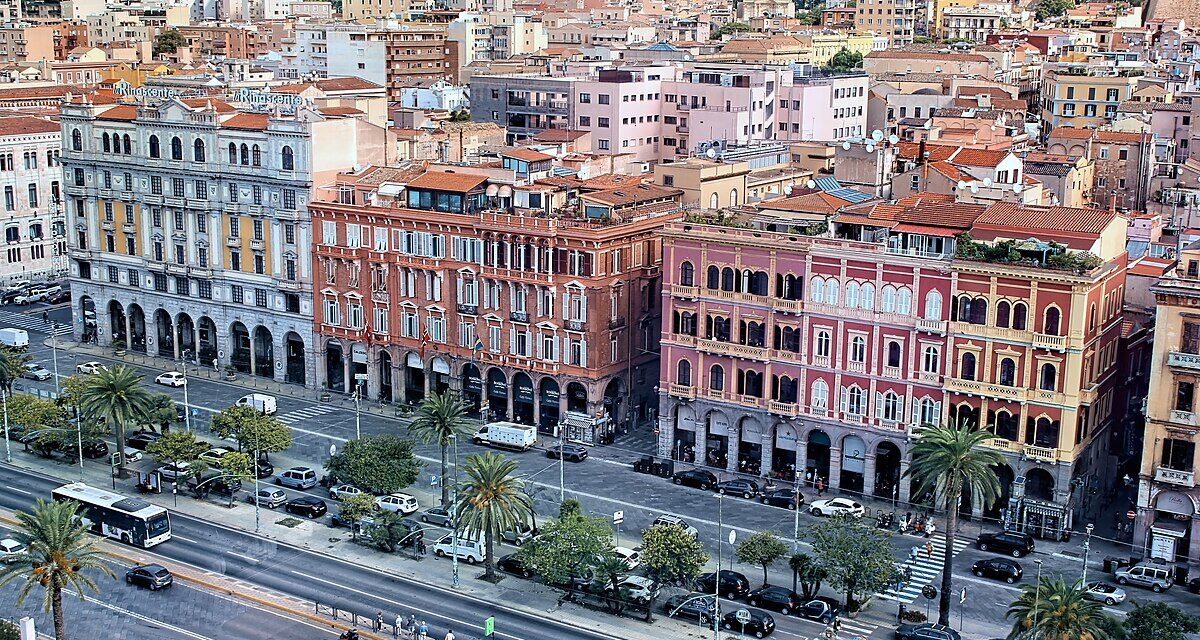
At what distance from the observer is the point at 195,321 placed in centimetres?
15312

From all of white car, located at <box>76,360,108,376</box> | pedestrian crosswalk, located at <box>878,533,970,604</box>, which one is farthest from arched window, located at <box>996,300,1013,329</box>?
white car, located at <box>76,360,108,376</box>

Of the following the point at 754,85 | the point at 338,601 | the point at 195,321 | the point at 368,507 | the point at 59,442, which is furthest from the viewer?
the point at 754,85

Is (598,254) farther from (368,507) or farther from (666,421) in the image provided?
(368,507)

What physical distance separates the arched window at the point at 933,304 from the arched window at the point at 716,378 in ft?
60.9

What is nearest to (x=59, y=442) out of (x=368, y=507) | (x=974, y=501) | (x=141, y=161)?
(x=368, y=507)

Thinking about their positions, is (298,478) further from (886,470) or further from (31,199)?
(31,199)

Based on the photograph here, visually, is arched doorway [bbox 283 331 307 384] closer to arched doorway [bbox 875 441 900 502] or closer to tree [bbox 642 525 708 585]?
arched doorway [bbox 875 441 900 502]

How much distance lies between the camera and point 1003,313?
105 metres

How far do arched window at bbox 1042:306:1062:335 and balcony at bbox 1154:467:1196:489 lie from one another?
12.1 metres

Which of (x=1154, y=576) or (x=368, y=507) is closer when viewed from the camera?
(x=1154, y=576)

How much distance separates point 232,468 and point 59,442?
2030 centimetres

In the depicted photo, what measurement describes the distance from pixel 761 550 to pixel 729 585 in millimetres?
3813

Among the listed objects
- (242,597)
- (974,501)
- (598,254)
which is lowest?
(242,597)

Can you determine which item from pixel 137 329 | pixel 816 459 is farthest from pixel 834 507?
pixel 137 329
